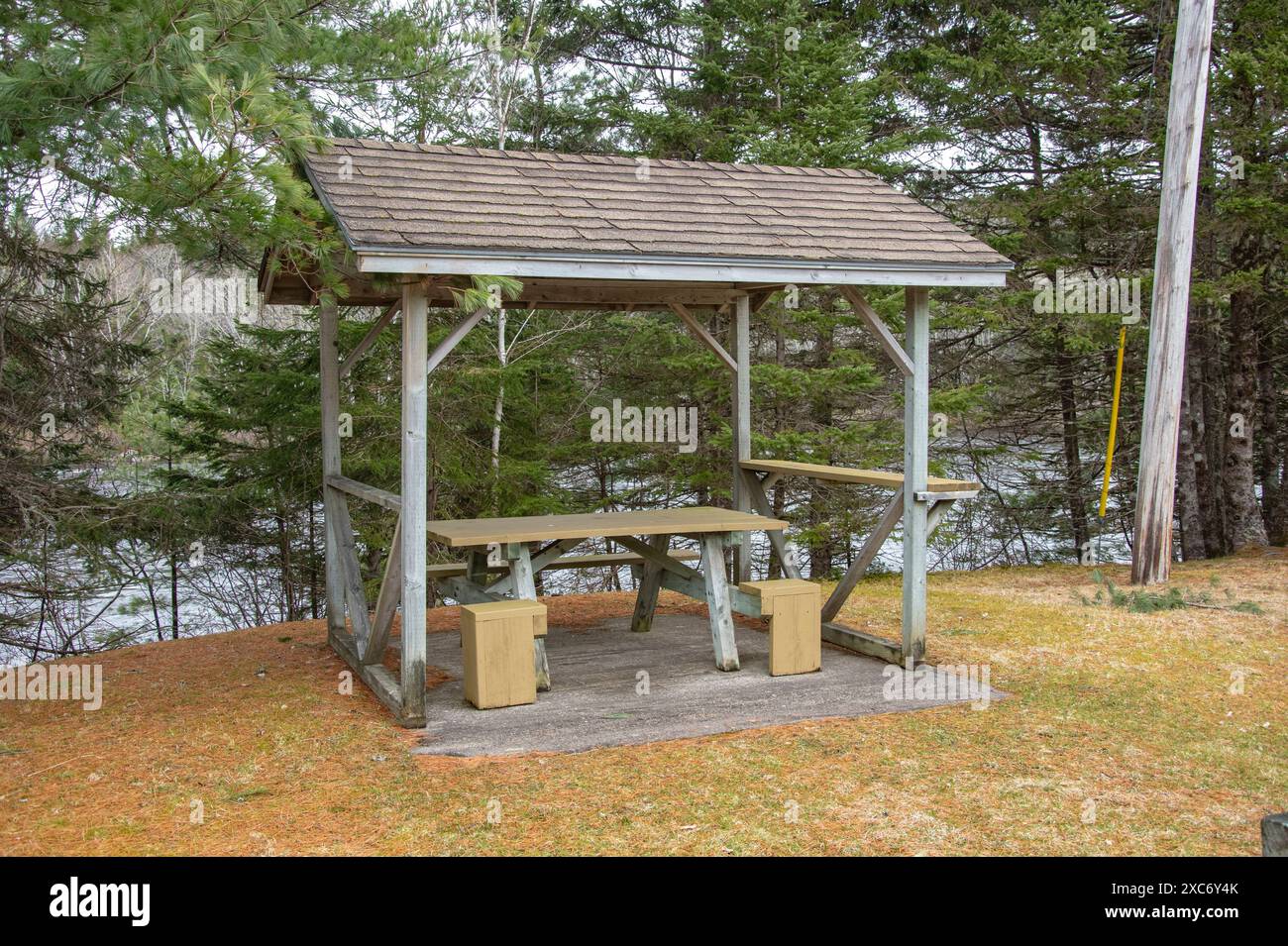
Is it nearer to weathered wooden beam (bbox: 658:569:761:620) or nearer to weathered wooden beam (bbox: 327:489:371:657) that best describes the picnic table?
weathered wooden beam (bbox: 658:569:761:620)

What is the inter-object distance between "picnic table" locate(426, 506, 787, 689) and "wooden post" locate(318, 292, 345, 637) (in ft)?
2.57

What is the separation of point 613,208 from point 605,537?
2086mm

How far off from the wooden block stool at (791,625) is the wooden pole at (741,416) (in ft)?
5.28

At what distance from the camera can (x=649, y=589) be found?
7.84m

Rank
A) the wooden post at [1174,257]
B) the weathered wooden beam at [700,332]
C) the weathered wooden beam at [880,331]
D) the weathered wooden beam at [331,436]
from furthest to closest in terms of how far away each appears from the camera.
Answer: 1. the wooden post at [1174,257]
2. the weathered wooden beam at [700,332]
3. the weathered wooden beam at [331,436]
4. the weathered wooden beam at [880,331]

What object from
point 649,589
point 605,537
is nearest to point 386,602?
point 605,537

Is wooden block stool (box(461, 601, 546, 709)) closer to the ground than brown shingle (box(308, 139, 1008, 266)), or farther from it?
closer to the ground

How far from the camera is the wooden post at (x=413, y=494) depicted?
539 cm

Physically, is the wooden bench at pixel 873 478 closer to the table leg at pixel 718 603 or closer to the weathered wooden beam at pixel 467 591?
the table leg at pixel 718 603

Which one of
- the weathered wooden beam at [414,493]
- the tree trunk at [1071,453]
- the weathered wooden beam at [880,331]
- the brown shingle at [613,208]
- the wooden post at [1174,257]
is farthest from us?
the tree trunk at [1071,453]

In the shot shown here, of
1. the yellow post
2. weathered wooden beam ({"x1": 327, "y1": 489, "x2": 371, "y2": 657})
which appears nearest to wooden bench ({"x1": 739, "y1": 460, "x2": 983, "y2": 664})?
weathered wooden beam ({"x1": 327, "y1": 489, "x2": 371, "y2": 657})

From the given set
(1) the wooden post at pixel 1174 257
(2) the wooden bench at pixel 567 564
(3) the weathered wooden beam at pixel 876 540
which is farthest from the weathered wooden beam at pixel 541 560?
(1) the wooden post at pixel 1174 257

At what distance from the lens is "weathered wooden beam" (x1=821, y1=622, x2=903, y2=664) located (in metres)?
6.91

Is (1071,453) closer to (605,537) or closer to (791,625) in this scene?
(791,625)
